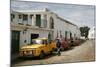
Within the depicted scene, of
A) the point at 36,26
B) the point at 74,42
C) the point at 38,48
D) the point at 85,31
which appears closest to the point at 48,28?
the point at 36,26

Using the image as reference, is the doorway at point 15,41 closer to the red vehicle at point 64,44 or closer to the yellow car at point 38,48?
the yellow car at point 38,48

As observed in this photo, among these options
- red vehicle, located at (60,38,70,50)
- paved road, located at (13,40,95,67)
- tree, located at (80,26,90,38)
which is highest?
tree, located at (80,26,90,38)

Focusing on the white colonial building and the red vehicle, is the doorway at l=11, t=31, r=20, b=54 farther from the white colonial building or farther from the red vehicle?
the red vehicle

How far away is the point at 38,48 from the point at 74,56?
52 cm

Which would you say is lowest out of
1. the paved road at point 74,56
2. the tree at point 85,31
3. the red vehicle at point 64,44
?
the paved road at point 74,56

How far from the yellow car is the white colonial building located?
2.1 inches

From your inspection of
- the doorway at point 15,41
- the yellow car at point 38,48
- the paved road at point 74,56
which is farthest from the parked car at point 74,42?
the doorway at point 15,41

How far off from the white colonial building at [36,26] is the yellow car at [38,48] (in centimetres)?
5

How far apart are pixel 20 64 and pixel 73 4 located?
3.46 feet

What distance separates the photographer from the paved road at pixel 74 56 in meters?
2.51

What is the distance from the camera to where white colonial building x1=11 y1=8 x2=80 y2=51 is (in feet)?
7.84

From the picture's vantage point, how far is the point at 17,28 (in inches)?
94.9

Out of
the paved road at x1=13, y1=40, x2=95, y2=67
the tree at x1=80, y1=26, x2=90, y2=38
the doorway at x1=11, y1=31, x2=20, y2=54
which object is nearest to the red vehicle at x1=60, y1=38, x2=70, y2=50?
the paved road at x1=13, y1=40, x2=95, y2=67

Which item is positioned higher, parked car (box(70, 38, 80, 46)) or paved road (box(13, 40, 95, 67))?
parked car (box(70, 38, 80, 46))
